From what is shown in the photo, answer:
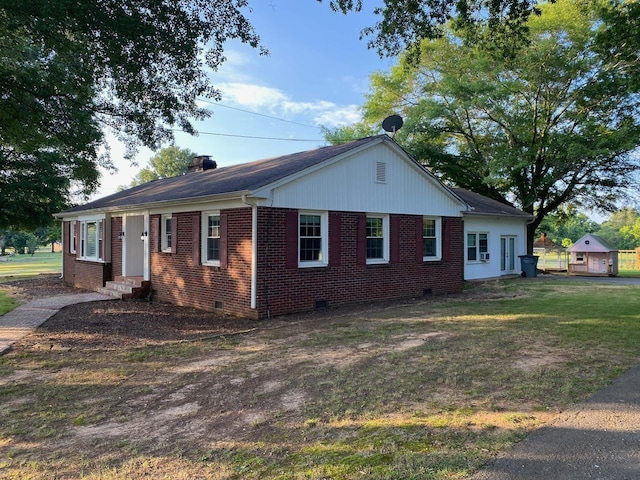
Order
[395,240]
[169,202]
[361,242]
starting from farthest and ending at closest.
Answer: [395,240], [361,242], [169,202]

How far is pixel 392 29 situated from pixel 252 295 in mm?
6235

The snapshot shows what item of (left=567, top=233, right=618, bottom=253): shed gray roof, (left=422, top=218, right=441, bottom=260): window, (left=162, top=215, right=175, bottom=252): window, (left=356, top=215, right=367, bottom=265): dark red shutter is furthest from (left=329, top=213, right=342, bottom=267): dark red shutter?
(left=567, top=233, right=618, bottom=253): shed gray roof

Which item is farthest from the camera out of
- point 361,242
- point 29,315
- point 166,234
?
point 166,234

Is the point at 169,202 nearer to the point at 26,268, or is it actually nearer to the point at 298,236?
the point at 298,236

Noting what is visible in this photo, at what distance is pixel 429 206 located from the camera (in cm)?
1424

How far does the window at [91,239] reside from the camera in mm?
16344

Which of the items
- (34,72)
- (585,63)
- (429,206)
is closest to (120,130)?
(34,72)

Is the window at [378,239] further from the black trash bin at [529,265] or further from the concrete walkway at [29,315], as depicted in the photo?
the black trash bin at [529,265]

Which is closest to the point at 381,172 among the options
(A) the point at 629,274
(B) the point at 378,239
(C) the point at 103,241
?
(B) the point at 378,239

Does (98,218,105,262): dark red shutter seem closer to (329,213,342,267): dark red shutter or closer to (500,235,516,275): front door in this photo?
(329,213,342,267): dark red shutter

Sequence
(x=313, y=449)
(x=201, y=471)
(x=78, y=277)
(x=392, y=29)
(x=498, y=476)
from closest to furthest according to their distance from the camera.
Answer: (x=498, y=476) → (x=201, y=471) → (x=313, y=449) → (x=392, y=29) → (x=78, y=277)

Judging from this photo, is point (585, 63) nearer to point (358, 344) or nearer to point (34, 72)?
point (358, 344)

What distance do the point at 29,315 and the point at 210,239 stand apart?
14.9 ft

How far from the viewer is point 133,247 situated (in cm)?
1499
